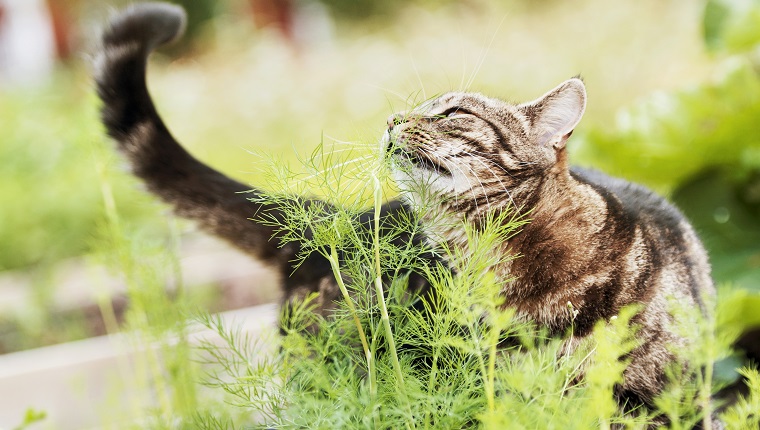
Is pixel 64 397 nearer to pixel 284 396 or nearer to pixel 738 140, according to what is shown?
pixel 284 396

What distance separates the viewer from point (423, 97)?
148 cm

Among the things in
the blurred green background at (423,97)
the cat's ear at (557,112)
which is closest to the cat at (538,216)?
the cat's ear at (557,112)

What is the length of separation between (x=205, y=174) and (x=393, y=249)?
816mm

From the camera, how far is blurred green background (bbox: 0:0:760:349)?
8.88 feet

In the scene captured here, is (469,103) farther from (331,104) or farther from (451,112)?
(331,104)

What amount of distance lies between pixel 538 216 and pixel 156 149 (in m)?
0.93

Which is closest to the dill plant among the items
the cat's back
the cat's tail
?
the cat's back

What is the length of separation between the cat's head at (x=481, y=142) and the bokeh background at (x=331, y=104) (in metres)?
0.06

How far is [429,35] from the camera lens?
6406 mm

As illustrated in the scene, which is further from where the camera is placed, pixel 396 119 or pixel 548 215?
pixel 548 215

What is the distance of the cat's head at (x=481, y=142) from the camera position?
1388 millimetres

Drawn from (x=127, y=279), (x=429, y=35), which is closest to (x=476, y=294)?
(x=127, y=279)

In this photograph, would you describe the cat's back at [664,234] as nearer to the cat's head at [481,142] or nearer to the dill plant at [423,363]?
the cat's head at [481,142]

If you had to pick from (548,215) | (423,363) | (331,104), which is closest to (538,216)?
(548,215)
